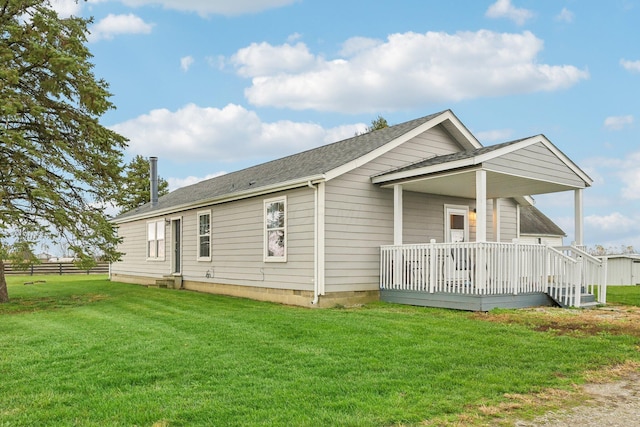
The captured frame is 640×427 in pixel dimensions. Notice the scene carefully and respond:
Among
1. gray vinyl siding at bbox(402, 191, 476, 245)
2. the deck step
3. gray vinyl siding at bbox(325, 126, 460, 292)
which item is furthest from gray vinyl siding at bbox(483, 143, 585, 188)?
gray vinyl siding at bbox(402, 191, 476, 245)

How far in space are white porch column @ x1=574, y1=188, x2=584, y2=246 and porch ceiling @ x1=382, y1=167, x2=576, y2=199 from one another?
0.71 ft

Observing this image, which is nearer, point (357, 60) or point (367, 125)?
point (357, 60)

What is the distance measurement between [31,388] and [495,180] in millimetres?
9908

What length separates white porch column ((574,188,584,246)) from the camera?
1245cm

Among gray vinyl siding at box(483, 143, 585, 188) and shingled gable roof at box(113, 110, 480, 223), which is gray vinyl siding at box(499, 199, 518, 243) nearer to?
shingled gable roof at box(113, 110, 480, 223)

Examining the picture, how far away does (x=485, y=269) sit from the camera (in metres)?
10.2

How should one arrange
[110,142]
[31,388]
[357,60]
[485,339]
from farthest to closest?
[357,60], [110,142], [485,339], [31,388]

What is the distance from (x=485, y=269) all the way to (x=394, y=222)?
2.59 metres

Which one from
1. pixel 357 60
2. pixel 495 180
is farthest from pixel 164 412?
pixel 357 60

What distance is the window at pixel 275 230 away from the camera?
488 inches

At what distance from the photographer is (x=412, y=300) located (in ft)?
37.2

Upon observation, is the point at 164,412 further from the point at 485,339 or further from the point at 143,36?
the point at 143,36

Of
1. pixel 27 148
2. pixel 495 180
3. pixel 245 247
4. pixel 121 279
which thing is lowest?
→ pixel 121 279

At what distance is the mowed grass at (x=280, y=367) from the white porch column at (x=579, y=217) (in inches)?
195
